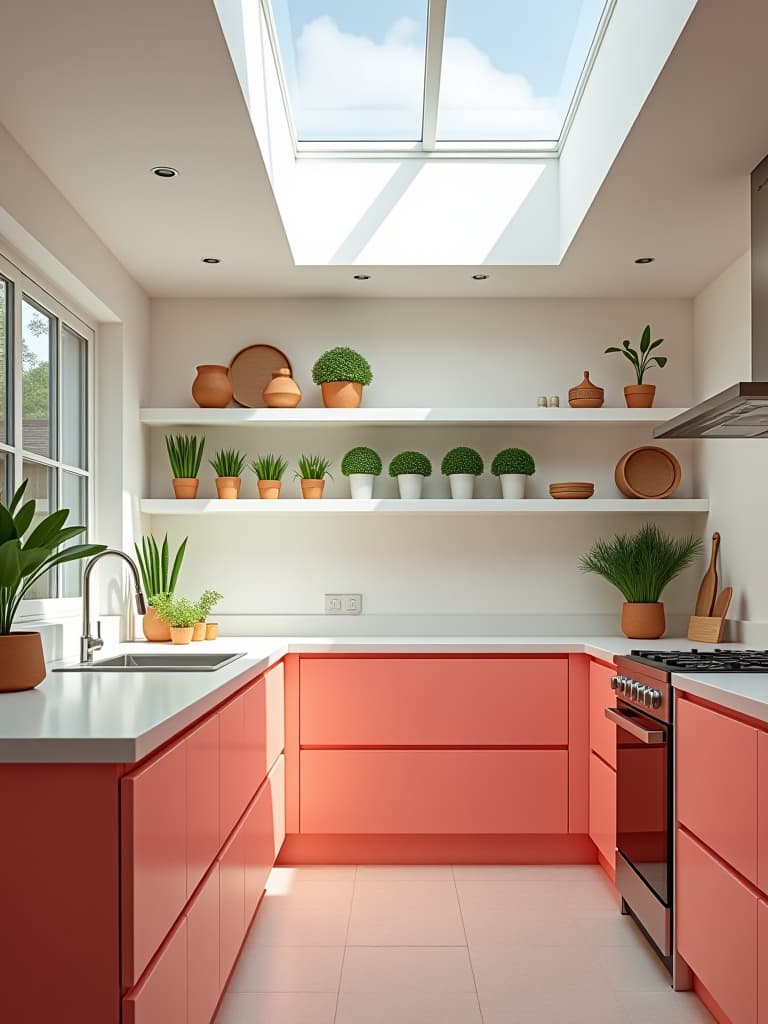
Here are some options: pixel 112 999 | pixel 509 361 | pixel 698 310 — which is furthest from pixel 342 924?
pixel 698 310

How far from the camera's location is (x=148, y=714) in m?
1.82

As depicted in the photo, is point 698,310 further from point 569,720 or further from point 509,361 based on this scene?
point 569,720

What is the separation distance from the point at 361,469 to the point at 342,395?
1.03 feet

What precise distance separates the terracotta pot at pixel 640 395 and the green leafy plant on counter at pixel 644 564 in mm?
527

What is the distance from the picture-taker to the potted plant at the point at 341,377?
4.07 metres

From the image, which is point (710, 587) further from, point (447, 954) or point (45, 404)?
point (45, 404)

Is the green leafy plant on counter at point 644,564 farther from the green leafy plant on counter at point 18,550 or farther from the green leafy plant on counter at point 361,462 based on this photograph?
the green leafy plant on counter at point 18,550

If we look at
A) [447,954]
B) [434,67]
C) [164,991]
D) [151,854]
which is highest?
[434,67]

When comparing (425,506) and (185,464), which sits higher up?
(185,464)

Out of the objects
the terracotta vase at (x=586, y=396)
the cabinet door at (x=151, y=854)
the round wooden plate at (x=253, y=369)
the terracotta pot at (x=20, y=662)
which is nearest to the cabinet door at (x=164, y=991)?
the cabinet door at (x=151, y=854)

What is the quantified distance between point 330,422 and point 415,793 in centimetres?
151

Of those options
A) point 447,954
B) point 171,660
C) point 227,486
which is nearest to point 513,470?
point 227,486

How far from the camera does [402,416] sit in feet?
13.3

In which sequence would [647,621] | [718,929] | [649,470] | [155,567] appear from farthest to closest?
[649,470] → [155,567] → [647,621] → [718,929]
